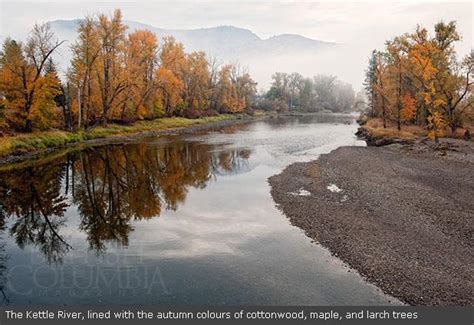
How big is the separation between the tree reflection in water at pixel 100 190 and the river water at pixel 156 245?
89 mm

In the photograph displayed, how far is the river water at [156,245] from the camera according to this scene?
13062 millimetres

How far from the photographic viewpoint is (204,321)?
11531 mm

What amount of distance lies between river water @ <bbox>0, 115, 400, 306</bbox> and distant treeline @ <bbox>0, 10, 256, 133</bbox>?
53.7 feet

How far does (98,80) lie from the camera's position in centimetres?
6300

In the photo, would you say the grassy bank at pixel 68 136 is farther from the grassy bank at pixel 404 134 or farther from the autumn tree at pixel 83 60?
the grassy bank at pixel 404 134

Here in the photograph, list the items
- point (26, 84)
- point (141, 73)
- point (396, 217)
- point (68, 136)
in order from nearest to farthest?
point (396, 217) → point (26, 84) → point (68, 136) → point (141, 73)

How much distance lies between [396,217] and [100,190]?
69.0ft

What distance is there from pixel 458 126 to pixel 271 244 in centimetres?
5159

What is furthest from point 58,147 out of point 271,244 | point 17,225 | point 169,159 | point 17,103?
point 271,244

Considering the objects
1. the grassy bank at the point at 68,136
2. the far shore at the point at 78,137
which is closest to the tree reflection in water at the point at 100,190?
the far shore at the point at 78,137

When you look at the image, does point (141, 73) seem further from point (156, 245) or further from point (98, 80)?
point (156, 245)

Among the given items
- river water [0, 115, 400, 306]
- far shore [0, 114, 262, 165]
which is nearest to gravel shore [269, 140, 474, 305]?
river water [0, 115, 400, 306]

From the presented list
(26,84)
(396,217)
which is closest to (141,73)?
(26,84)

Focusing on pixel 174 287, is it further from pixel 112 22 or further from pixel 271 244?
pixel 112 22
